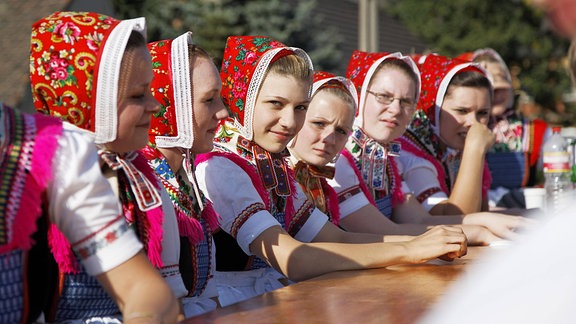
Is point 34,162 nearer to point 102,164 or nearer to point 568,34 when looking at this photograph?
point 102,164

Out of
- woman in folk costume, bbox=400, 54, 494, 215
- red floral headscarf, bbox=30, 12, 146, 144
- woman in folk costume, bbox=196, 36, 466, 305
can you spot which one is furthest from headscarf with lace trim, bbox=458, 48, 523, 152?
red floral headscarf, bbox=30, 12, 146, 144

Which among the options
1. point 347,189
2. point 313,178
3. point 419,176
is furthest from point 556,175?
point 313,178

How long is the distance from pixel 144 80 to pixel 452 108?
9.29 feet

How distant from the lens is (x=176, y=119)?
2494 mm

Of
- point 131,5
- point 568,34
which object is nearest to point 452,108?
point 568,34

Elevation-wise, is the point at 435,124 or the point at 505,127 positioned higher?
the point at 435,124

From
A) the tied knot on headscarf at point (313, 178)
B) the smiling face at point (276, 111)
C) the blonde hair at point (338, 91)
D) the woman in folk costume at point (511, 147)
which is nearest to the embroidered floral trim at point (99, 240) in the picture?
the smiling face at point (276, 111)

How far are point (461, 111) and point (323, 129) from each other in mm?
1547

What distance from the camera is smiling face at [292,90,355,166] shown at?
10.6 ft

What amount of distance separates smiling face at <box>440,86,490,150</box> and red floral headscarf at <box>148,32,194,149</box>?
238 cm

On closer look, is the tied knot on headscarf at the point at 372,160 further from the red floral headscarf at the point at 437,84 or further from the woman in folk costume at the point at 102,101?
the woman in folk costume at the point at 102,101

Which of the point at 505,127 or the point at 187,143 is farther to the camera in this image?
the point at 505,127

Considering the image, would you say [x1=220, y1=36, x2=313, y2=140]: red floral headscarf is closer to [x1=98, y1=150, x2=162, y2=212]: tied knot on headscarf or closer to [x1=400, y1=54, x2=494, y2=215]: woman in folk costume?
[x1=98, y1=150, x2=162, y2=212]: tied knot on headscarf

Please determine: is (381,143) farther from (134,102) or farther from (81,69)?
(81,69)
